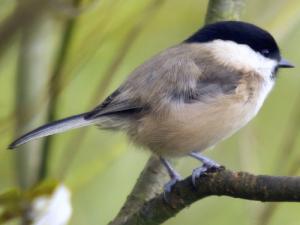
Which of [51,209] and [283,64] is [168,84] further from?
[51,209]

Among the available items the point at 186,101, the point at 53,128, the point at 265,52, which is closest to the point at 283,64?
the point at 265,52

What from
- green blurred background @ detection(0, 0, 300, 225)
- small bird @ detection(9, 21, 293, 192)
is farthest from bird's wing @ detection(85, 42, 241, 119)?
green blurred background @ detection(0, 0, 300, 225)

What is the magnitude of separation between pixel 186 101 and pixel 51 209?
66cm

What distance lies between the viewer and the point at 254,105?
191 cm

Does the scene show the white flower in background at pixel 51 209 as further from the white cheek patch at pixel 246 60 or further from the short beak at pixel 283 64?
the short beak at pixel 283 64

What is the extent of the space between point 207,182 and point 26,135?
0.49 metres

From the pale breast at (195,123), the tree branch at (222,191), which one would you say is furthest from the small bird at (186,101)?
the tree branch at (222,191)

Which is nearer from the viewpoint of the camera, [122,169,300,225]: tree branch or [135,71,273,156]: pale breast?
[122,169,300,225]: tree branch

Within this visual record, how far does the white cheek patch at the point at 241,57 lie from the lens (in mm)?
1972

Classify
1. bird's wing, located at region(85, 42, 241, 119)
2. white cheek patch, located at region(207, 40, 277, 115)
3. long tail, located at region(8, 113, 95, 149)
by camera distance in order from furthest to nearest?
white cheek patch, located at region(207, 40, 277, 115)
bird's wing, located at region(85, 42, 241, 119)
long tail, located at region(8, 113, 95, 149)

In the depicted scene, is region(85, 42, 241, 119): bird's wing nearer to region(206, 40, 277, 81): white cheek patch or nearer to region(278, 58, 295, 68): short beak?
region(206, 40, 277, 81): white cheek patch

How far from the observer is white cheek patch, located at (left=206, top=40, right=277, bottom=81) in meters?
1.97

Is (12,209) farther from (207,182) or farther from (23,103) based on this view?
(207,182)

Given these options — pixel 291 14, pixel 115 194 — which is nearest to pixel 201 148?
pixel 291 14
